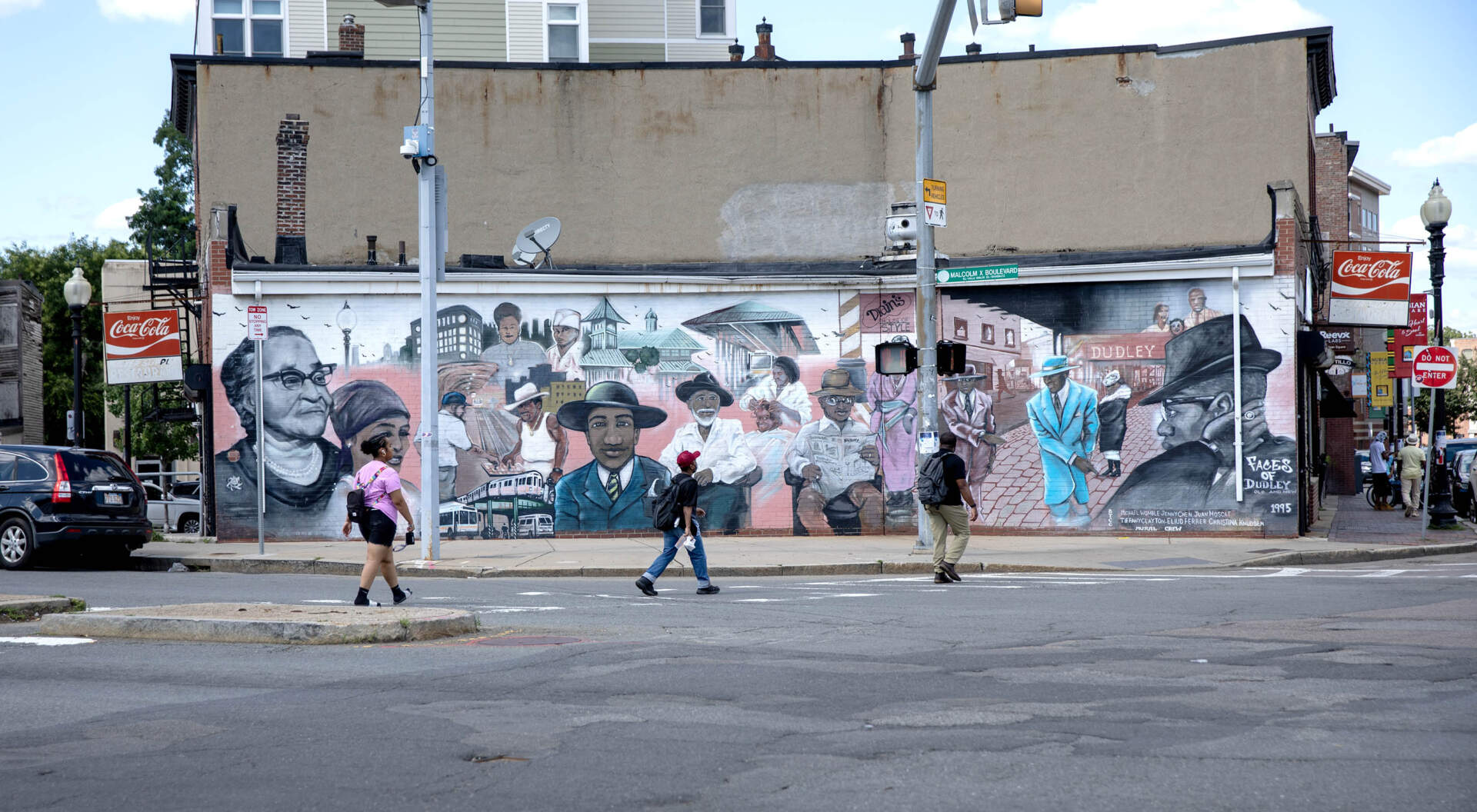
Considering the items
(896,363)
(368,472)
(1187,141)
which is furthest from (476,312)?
(1187,141)

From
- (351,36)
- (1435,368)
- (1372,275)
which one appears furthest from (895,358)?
(351,36)

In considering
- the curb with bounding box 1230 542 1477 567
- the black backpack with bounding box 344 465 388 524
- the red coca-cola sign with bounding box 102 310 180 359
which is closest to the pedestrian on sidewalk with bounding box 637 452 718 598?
the black backpack with bounding box 344 465 388 524

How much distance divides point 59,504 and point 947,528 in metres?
12.1

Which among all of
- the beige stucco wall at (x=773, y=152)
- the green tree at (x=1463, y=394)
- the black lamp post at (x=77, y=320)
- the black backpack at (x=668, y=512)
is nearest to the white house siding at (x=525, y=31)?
the beige stucco wall at (x=773, y=152)

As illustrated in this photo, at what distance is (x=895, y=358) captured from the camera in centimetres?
1783

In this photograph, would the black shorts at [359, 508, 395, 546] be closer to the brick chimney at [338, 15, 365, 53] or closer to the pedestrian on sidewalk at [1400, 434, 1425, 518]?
the brick chimney at [338, 15, 365, 53]

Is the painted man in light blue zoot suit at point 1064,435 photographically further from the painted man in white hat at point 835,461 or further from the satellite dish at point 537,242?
the satellite dish at point 537,242

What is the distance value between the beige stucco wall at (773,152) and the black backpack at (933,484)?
337 inches

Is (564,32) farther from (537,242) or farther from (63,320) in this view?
(63,320)

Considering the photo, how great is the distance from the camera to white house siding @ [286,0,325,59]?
30.3 metres

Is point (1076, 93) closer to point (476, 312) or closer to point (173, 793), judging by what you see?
point (476, 312)

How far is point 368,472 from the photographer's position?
12055 mm

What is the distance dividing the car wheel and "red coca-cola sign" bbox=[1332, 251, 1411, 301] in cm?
2220

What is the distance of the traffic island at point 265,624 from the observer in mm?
9547
